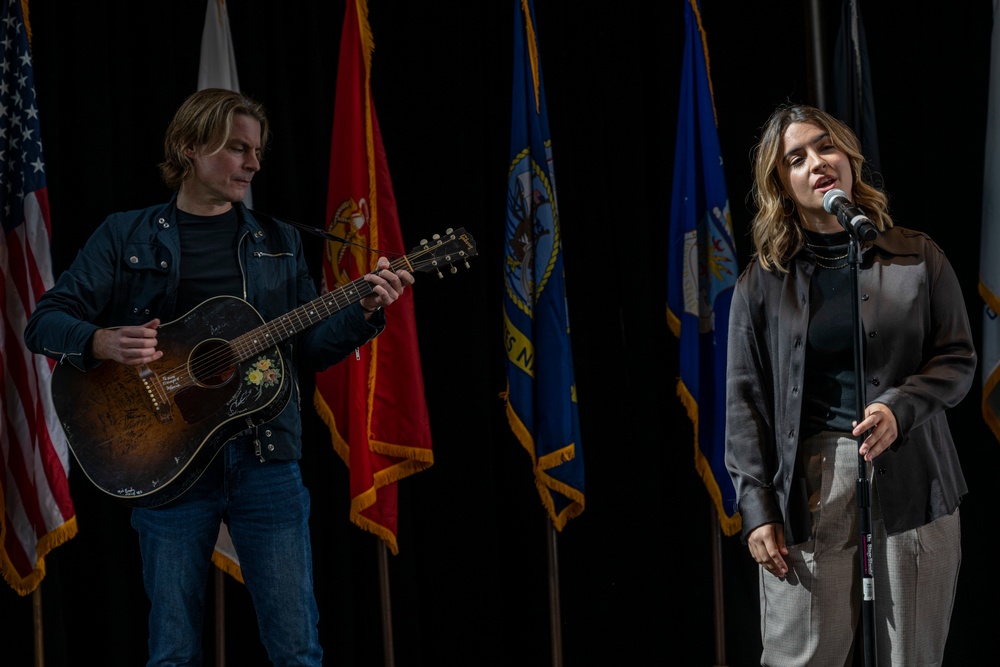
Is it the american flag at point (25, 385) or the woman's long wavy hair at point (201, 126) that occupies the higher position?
the woman's long wavy hair at point (201, 126)

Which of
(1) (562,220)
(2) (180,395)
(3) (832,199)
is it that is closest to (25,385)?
(2) (180,395)

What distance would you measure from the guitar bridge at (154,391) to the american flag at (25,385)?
0.76 m

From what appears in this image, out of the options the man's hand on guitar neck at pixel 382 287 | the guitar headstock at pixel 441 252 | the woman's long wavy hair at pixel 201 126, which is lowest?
the man's hand on guitar neck at pixel 382 287

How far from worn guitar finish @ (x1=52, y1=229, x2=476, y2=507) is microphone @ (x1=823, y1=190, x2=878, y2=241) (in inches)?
51.5

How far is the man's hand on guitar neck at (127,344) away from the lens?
7.46ft

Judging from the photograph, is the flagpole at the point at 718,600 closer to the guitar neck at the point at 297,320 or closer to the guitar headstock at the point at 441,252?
the guitar headstock at the point at 441,252

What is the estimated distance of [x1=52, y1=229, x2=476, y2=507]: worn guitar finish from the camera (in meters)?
2.35

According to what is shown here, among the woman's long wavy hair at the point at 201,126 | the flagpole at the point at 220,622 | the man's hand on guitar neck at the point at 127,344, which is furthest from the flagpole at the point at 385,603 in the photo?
the woman's long wavy hair at the point at 201,126

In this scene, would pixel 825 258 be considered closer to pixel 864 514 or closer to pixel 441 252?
pixel 864 514

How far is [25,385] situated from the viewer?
9.81ft

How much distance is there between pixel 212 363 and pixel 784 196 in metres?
1.42

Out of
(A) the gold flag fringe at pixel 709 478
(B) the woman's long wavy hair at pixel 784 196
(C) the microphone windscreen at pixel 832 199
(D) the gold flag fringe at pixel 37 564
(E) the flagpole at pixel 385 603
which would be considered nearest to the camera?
(C) the microphone windscreen at pixel 832 199

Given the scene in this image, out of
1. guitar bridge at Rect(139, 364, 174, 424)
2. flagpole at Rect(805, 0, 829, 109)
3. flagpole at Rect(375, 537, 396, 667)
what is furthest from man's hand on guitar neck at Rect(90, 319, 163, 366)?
flagpole at Rect(805, 0, 829, 109)

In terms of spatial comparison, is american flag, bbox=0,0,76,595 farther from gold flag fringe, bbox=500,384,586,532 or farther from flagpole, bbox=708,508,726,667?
flagpole, bbox=708,508,726,667
